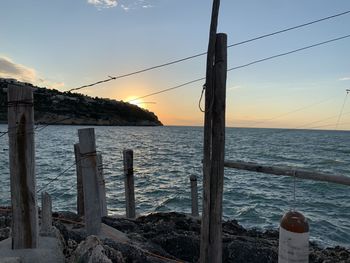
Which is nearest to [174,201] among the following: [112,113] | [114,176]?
[114,176]

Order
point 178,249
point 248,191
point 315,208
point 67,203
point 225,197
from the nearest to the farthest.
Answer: point 178,249 < point 67,203 < point 315,208 < point 225,197 < point 248,191

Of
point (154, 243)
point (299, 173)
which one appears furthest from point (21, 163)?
point (299, 173)

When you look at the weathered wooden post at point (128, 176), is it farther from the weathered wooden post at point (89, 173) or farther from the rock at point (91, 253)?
the rock at point (91, 253)

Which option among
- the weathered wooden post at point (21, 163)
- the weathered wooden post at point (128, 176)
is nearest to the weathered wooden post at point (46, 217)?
the weathered wooden post at point (21, 163)

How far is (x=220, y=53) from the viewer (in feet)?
17.0

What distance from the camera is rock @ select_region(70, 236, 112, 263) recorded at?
5000 millimetres

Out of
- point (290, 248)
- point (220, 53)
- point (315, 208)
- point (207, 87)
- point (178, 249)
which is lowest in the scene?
point (315, 208)

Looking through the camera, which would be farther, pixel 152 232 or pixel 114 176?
pixel 114 176

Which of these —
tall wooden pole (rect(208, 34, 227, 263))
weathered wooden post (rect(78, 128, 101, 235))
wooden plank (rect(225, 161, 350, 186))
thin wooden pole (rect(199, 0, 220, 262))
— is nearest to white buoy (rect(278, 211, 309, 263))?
wooden plank (rect(225, 161, 350, 186))

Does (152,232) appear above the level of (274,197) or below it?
above

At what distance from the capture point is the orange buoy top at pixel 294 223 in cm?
443

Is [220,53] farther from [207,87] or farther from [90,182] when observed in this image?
[90,182]

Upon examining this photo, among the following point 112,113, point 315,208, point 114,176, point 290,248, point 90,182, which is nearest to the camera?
point 290,248

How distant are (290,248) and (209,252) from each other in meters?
1.24
